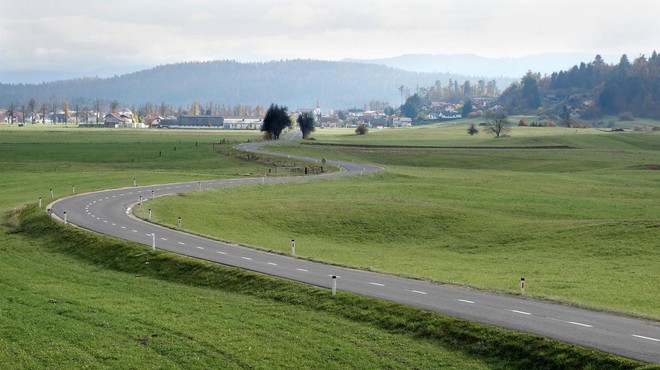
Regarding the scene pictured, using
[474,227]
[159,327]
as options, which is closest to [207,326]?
[159,327]

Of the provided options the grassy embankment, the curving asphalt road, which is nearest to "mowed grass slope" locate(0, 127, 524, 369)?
the grassy embankment

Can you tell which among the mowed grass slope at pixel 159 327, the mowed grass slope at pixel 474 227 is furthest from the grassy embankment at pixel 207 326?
the mowed grass slope at pixel 474 227

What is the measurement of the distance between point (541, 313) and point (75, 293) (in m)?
17.3

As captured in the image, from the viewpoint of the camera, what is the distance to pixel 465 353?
78.3 feet

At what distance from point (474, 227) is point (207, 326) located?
3187cm

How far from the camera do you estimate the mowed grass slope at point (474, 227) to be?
37.6m

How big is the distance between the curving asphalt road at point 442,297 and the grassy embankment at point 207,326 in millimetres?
1117

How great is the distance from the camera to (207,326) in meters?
26.7

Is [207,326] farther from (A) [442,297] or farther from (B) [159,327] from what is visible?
(A) [442,297]

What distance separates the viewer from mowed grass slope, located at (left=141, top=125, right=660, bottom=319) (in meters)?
37.6

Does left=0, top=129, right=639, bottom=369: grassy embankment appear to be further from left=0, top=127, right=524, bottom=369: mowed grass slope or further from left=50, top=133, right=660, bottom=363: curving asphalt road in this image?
left=50, top=133, right=660, bottom=363: curving asphalt road

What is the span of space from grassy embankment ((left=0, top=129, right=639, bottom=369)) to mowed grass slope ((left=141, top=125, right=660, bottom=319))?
6.54m

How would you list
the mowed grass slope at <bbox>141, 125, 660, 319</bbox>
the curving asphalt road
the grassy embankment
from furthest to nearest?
the mowed grass slope at <bbox>141, 125, 660, 319</bbox> < the curving asphalt road < the grassy embankment

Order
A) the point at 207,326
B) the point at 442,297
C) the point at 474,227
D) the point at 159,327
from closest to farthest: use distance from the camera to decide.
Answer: the point at 159,327, the point at 207,326, the point at 442,297, the point at 474,227
